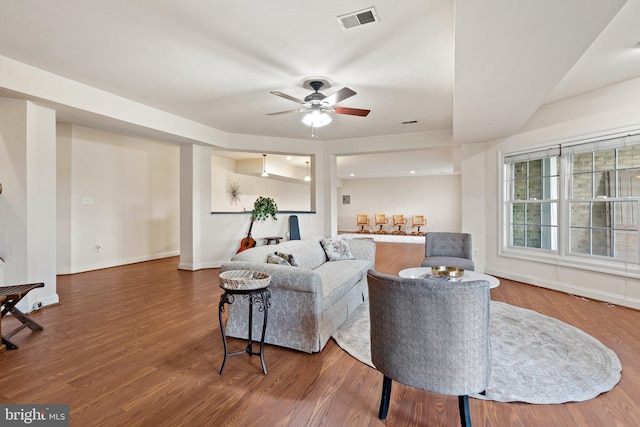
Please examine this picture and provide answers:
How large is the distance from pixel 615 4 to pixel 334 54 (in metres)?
2.00

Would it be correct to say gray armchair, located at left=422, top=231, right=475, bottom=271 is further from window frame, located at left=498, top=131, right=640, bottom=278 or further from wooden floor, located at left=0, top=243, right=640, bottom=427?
wooden floor, located at left=0, top=243, right=640, bottom=427

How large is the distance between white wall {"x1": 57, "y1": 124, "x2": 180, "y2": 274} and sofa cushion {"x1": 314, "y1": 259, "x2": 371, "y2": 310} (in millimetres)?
4712

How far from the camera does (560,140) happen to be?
13.9ft

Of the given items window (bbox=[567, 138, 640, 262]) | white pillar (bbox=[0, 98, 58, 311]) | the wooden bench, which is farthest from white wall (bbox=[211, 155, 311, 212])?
window (bbox=[567, 138, 640, 262])

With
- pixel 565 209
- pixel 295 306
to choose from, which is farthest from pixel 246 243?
pixel 565 209

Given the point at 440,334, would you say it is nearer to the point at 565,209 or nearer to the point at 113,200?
the point at 565,209

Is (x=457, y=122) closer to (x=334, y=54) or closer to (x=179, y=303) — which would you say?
(x=334, y=54)

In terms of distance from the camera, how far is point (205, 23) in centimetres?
248

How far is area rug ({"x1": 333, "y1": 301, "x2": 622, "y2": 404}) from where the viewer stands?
1.91 m

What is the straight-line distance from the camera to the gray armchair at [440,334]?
1432 mm

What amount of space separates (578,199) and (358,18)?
155 inches

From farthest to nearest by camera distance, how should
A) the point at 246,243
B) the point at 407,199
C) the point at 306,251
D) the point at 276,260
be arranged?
the point at 407,199, the point at 246,243, the point at 306,251, the point at 276,260

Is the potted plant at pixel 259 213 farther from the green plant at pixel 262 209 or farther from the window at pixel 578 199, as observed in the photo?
the window at pixel 578 199

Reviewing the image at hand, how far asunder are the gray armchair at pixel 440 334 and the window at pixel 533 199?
13.2ft
